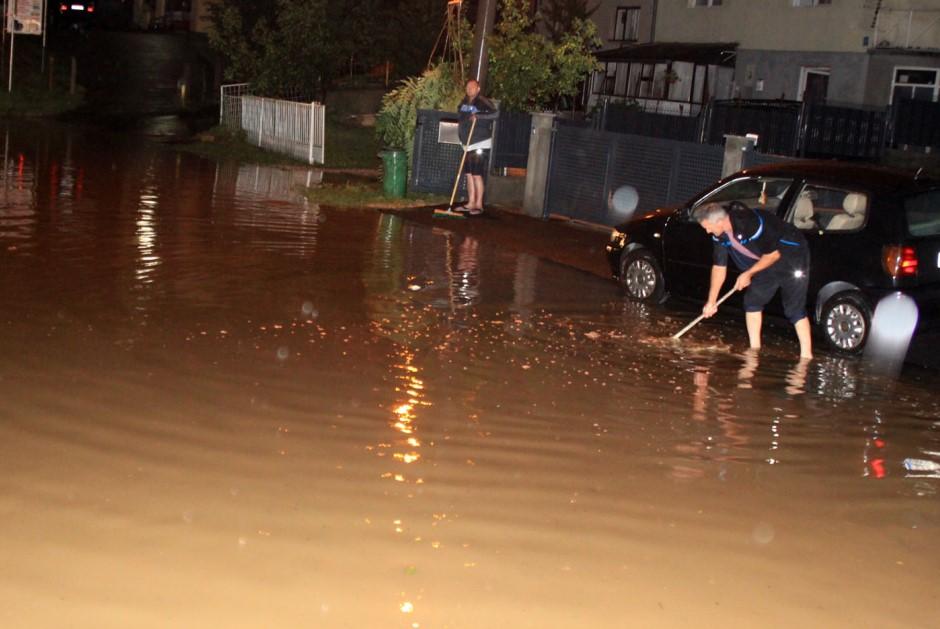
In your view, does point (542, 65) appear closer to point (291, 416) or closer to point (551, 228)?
point (551, 228)

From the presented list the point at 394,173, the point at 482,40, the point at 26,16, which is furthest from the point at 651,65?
the point at 26,16

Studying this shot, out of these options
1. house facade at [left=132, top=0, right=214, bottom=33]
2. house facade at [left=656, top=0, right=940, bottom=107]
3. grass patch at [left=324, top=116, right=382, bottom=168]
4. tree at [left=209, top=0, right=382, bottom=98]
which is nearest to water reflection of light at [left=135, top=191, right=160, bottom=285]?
grass patch at [left=324, top=116, right=382, bottom=168]

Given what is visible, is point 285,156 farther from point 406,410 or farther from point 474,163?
point 406,410

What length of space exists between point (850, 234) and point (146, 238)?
793cm

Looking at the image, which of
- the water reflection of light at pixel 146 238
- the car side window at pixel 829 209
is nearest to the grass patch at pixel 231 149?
the water reflection of light at pixel 146 238

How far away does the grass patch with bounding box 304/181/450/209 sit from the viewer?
19.4m

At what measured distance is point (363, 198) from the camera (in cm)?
1980

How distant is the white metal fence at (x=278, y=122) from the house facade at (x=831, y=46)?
456 inches

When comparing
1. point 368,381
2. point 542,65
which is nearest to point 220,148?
point 542,65

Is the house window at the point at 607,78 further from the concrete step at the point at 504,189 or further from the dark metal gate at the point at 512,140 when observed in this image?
the concrete step at the point at 504,189

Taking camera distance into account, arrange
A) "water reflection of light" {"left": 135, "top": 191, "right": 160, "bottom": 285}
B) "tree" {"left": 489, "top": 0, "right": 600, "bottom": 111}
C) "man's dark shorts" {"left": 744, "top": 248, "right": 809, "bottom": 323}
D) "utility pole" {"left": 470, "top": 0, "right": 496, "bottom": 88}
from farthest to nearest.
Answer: "tree" {"left": 489, "top": 0, "right": 600, "bottom": 111}
"utility pole" {"left": 470, "top": 0, "right": 496, "bottom": 88}
"water reflection of light" {"left": 135, "top": 191, "right": 160, "bottom": 285}
"man's dark shorts" {"left": 744, "top": 248, "right": 809, "bottom": 323}

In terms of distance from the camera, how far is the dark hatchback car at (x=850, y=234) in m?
9.98

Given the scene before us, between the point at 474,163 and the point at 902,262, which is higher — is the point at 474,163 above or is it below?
above

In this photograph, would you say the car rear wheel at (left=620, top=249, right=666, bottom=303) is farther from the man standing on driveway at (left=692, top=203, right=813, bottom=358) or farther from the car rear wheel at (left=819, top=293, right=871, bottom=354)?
the man standing on driveway at (left=692, top=203, right=813, bottom=358)
